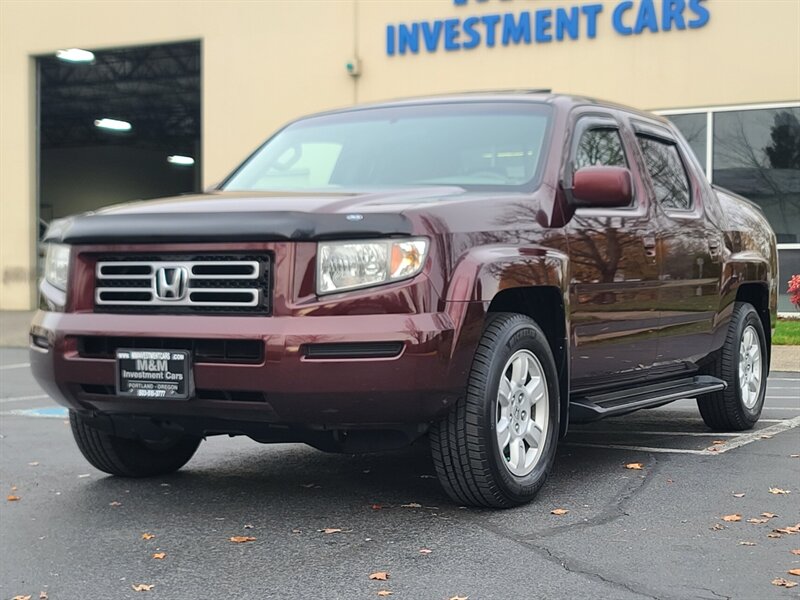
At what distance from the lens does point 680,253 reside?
20.7ft

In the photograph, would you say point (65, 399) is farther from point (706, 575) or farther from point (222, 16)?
point (222, 16)

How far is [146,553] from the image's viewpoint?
14.0 ft

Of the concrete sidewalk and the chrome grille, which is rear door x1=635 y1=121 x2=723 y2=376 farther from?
the concrete sidewalk

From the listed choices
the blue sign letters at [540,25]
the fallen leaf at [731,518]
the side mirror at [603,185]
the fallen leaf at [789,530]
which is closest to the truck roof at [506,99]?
the side mirror at [603,185]

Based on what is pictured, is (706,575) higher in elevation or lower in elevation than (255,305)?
lower

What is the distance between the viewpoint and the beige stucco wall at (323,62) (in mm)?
16906

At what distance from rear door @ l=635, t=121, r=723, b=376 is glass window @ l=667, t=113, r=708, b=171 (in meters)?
10.7

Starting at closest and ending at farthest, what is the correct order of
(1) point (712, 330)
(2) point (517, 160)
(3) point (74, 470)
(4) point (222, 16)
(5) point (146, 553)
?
(5) point (146, 553)
(2) point (517, 160)
(3) point (74, 470)
(1) point (712, 330)
(4) point (222, 16)

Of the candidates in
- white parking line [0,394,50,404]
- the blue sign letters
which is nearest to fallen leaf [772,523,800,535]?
white parking line [0,394,50,404]

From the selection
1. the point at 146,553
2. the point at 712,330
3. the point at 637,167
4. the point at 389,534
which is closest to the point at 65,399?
the point at 146,553

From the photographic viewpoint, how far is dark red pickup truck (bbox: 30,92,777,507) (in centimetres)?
440

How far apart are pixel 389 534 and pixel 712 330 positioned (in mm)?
3070

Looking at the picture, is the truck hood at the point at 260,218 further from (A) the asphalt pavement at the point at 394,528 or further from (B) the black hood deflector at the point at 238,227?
(A) the asphalt pavement at the point at 394,528

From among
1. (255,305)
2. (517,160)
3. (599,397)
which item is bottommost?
(599,397)
